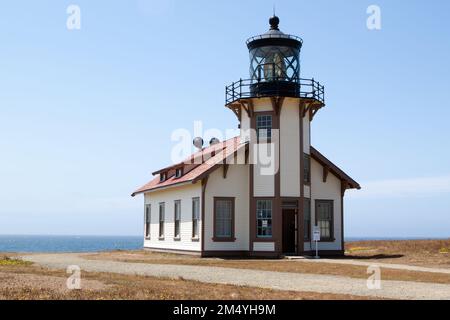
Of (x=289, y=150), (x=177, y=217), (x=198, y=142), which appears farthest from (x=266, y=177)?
(x=198, y=142)

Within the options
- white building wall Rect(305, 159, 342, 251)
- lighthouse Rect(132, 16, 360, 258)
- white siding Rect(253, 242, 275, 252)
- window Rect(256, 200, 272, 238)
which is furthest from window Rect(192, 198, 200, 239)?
white building wall Rect(305, 159, 342, 251)

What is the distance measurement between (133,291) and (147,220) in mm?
27237

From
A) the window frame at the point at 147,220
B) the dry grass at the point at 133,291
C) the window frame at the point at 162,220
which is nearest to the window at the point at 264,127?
the window frame at the point at 162,220

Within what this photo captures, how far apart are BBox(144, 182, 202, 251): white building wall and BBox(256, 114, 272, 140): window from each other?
3793 millimetres

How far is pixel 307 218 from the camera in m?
31.5

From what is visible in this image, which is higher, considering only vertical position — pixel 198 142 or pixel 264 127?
pixel 198 142

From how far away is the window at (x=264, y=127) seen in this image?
3039 centimetres

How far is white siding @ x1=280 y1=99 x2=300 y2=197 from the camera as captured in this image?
30.1 meters

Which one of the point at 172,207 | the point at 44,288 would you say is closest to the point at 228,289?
the point at 44,288

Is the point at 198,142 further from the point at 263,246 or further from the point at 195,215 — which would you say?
the point at 263,246

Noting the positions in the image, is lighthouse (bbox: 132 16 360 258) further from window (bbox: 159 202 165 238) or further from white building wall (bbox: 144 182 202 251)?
window (bbox: 159 202 165 238)

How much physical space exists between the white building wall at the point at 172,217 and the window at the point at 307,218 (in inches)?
201

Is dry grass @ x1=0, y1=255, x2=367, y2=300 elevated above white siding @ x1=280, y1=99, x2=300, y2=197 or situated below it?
below
